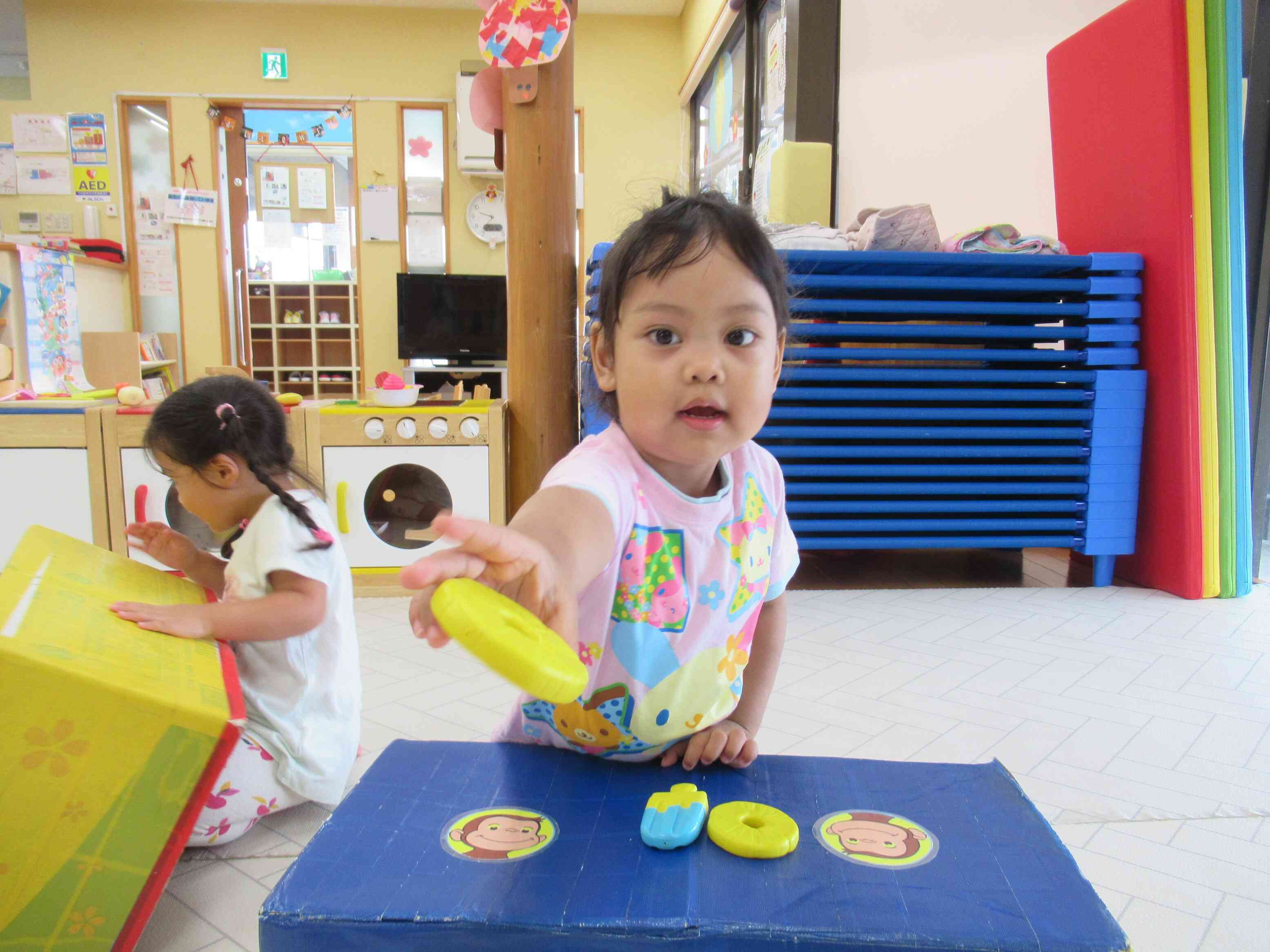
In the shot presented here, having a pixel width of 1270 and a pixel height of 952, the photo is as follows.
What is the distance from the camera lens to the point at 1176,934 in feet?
2.99

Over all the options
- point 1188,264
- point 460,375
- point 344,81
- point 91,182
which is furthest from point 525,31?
point 91,182

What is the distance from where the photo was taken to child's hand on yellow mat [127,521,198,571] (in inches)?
49.2

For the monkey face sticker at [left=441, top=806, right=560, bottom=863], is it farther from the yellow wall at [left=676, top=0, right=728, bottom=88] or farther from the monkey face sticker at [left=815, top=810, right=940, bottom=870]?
the yellow wall at [left=676, top=0, right=728, bottom=88]

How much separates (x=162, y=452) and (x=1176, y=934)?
1330 mm

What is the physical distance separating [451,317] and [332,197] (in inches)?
52.1

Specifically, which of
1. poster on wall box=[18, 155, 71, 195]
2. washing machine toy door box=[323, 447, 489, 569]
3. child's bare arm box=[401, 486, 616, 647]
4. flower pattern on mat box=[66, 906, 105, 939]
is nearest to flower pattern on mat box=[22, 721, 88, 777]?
flower pattern on mat box=[66, 906, 105, 939]

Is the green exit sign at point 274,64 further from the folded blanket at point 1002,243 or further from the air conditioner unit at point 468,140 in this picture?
the folded blanket at point 1002,243

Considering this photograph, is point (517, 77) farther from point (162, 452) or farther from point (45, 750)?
point (45, 750)

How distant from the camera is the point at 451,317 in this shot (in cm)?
509

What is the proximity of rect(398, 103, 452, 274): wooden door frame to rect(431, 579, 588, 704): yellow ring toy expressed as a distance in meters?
5.33

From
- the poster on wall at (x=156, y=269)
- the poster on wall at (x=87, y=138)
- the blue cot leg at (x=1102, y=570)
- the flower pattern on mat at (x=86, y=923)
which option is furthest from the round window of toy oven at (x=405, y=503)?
the poster on wall at (x=87, y=138)

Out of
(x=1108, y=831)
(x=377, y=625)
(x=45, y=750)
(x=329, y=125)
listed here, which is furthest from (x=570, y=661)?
(x=329, y=125)

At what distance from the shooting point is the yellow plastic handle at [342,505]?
7.41ft

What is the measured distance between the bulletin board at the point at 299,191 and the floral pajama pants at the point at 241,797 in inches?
198
